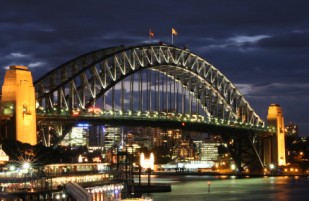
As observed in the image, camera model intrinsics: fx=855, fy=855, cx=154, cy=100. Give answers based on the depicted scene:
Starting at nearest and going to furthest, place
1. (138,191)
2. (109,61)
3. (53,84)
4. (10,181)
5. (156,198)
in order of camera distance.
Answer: (10,181) → (156,198) → (138,191) → (53,84) → (109,61)

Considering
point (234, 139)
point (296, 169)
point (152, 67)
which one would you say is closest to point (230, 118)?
point (234, 139)

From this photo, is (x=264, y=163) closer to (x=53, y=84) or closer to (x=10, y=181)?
(x=53, y=84)

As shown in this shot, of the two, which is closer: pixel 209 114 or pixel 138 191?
pixel 138 191

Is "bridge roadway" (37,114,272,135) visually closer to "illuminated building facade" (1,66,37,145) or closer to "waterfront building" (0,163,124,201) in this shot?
"illuminated building facade" (1,66,37,145)

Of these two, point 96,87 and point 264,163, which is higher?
point 96,87

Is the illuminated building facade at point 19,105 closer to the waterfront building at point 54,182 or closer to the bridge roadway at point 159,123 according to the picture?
the bridge roadway at point 159,123

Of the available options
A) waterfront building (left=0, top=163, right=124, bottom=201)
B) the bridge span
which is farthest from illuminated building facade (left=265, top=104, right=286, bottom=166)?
waterfront building (left=0, top=163, right=124, bottom=201)
